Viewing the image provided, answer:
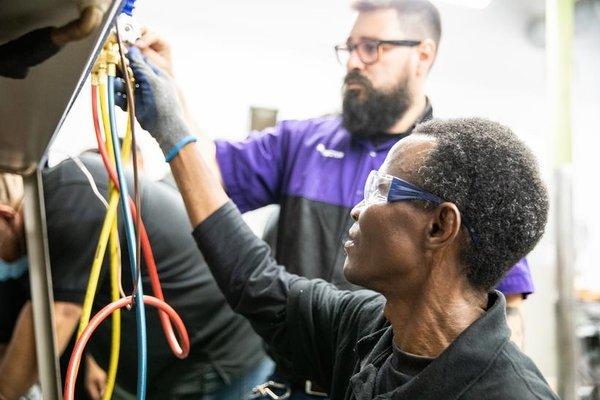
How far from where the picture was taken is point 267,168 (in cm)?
154

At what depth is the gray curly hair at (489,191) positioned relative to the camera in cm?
94

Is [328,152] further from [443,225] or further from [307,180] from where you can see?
[443,225]

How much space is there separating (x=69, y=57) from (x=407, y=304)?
0.62m

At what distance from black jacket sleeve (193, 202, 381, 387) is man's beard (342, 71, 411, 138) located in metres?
0.46

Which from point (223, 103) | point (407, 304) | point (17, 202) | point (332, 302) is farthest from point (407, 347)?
point (223, 103)

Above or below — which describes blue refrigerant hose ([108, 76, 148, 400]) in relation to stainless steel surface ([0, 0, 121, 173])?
below

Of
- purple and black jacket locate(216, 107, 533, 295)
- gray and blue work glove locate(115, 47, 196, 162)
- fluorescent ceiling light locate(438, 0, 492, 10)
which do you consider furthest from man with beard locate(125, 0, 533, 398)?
fluorescent ceiling light locate(438, 0, 492, 10)

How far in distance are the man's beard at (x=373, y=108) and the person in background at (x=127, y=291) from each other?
0.50 m

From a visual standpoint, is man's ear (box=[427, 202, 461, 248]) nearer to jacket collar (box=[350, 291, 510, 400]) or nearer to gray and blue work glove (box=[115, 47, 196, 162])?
jacket collar (box=[350, 291, 510, 400])

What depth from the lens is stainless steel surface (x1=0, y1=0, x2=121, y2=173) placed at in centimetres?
63

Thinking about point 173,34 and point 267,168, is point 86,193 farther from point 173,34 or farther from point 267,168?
point 173,34

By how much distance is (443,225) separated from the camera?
0.95 metres

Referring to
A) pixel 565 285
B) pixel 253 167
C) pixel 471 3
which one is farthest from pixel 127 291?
pixel 471 3

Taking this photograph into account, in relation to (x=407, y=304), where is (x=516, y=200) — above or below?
above
